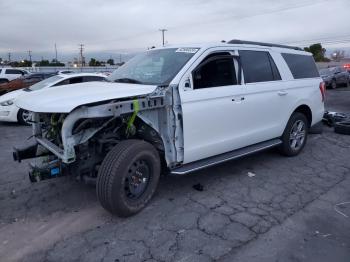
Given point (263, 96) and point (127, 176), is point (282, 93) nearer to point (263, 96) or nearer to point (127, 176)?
point (263, 96)

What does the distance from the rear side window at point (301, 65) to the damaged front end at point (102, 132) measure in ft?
9.91

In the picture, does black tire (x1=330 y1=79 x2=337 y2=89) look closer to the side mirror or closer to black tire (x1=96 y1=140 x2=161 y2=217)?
the side mirror

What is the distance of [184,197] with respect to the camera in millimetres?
4641

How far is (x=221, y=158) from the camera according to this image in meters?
4.85

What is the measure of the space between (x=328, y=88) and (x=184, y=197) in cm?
2149

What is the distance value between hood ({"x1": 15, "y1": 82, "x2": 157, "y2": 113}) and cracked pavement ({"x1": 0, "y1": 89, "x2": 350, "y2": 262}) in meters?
1.34

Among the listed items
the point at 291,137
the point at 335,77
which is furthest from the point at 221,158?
the point at 335,77

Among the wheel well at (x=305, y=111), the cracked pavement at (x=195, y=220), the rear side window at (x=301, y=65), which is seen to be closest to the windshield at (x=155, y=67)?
the cracked pavement at (x=195, y=220)

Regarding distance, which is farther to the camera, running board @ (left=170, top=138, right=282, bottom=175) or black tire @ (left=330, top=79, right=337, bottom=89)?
black tire @ (left=330, top=79, right=337, bottom=89)

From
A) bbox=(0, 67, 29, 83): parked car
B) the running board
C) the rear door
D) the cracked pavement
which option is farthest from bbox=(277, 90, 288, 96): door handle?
bbox=(0, 67, 29, 83): parked car

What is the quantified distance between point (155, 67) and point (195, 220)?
215cm

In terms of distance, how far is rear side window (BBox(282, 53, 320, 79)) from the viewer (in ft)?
20.4

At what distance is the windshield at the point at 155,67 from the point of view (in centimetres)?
448

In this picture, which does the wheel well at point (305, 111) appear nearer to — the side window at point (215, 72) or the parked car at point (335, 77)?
the side window at point (215, 72)
